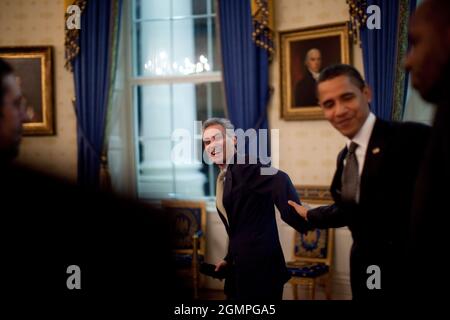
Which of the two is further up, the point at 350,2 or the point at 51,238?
the point at 350,2

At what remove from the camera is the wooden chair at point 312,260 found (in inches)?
143

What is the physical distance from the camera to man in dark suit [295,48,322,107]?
13.3 feet

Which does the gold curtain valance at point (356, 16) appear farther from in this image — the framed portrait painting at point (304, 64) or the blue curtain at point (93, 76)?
the blue curtain at point (93, 76)

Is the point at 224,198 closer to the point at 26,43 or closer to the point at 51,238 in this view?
the point at 51,238

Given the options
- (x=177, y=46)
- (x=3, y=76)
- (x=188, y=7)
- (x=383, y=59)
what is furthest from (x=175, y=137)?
(x=3, y=76)

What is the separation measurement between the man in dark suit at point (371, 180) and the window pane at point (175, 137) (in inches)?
116

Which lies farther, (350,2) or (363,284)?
(350,2)

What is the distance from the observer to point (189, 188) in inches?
186

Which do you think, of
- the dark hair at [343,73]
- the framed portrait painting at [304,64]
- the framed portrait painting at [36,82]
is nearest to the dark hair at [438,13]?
the dark hair at [343,73]

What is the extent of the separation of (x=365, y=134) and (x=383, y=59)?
2.30 meters

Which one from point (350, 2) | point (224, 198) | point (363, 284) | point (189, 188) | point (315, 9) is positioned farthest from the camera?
point (189, 188)

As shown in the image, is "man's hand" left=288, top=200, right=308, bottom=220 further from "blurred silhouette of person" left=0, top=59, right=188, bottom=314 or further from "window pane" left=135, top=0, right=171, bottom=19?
"window pane" left=135, top=0, right=171, bottom=19

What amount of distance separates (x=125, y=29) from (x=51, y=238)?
15.2ft
